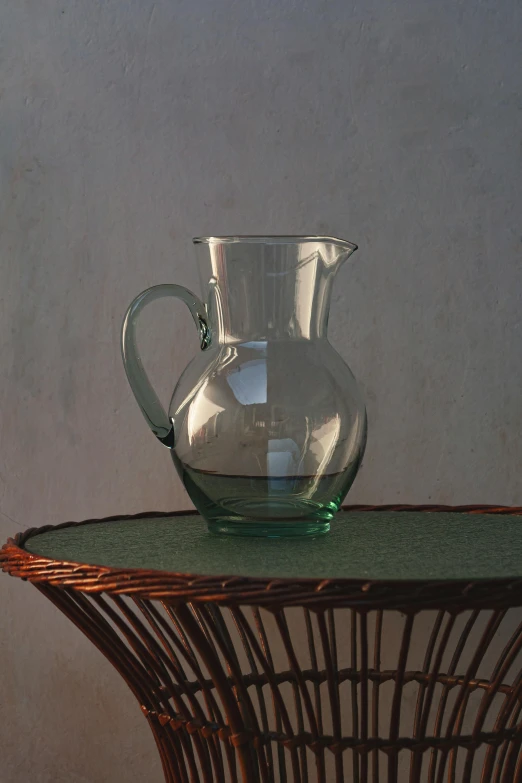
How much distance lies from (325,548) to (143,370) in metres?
0.25

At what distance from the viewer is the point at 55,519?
1.25m

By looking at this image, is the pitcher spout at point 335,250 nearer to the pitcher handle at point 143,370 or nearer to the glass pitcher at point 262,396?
the glass pitcher at point 262,396

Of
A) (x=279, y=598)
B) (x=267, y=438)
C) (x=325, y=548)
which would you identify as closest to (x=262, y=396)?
(x=267, y=438)

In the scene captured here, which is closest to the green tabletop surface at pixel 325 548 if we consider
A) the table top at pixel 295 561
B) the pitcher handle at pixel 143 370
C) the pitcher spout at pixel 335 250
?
the table top at pixel 295 561

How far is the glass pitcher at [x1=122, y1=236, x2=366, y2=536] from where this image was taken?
781 millimetres

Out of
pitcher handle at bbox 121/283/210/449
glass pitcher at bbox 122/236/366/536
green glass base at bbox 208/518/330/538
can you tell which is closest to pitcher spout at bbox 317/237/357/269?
glass pitcher at bbox 122/236/366/536

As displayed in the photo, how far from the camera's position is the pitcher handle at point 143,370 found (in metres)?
0.82

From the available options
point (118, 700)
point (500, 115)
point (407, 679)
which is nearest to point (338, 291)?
point (500, 115)

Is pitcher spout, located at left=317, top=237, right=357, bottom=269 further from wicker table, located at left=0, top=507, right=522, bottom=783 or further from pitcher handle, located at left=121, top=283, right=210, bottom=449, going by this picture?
wicker table, located at left=0, top=507, right=522, bottom=783

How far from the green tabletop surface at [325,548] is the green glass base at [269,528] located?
1 centimetres

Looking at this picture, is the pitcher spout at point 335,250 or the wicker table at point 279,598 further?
the pitcher spout at point 335,250

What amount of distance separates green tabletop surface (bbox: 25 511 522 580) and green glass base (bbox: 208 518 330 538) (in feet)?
0.04

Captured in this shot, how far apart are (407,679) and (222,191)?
708mm

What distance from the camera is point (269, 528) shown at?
79 cm
